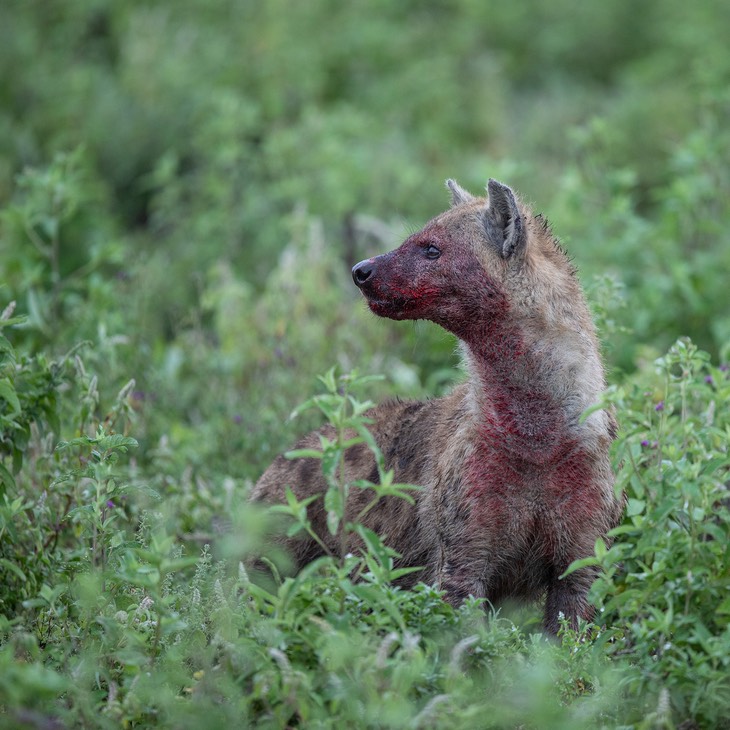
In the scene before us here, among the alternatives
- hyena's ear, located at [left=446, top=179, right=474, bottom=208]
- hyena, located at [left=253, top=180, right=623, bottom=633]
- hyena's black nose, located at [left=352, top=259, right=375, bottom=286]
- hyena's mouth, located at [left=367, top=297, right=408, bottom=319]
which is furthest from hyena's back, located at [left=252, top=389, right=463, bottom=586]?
hyena's ear, located at [left=446, top=179, right=474, bottom=208]

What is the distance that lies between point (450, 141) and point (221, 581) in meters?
8.71

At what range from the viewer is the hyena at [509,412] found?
436cm

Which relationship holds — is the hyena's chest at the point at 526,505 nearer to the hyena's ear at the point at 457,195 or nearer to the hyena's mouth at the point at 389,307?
the hyena's mouth at the point at 389,307

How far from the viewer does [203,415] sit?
6738mm

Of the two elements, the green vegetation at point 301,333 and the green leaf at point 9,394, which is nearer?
the green vegetation at point 301,333

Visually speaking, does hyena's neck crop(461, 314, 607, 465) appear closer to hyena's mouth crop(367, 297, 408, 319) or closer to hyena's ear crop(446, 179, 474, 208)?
hyena's mouth crop(367, 297, 408, 319)

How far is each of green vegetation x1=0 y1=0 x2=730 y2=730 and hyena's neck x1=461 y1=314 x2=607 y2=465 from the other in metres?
0.27

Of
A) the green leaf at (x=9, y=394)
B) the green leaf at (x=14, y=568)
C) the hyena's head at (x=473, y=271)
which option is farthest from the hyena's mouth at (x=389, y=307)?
the green leaf at (x=14, y=568)

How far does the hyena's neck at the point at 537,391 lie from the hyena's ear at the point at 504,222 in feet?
0.96

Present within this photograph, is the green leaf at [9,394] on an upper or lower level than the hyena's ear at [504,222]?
lower

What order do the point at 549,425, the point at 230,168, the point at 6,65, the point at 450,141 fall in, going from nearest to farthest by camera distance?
the point at 549,425
the point at 230,168
the point at 6,65
the point at 450,141

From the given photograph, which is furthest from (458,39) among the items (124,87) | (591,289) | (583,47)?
(591,289)

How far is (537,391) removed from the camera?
173 inches

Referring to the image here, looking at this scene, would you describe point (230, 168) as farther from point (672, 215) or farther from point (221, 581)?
point (221, 581)
